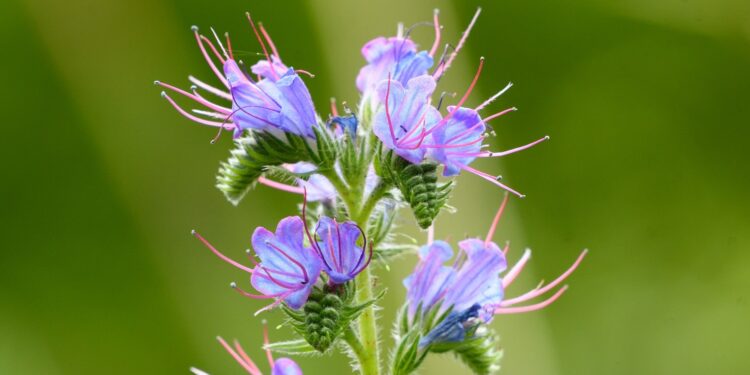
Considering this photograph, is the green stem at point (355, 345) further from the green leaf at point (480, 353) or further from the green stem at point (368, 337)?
the green leaf at point (480, 353)

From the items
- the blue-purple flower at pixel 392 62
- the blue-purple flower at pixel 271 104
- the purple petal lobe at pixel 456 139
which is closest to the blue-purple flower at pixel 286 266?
the blue-purple flower at pixel 271 104

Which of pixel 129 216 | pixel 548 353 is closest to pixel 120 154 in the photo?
pixel 129 216

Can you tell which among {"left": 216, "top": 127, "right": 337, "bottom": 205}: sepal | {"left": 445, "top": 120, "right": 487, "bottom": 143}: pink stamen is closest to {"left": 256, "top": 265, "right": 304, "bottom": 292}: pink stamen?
{"left": 216, "top": 127, "right": 337, "bottom": 205}: sepal

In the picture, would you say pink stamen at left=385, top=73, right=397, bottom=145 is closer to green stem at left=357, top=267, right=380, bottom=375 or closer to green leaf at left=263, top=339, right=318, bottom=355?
green stem at left=357, top=267, right=380, bottom=375

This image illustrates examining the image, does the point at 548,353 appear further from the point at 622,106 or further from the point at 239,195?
the point at 239,195

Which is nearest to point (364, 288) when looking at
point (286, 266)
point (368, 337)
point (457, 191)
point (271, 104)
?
point (368, 337)

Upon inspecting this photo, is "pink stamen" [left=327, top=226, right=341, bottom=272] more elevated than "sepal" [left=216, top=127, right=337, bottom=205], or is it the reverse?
"sepal" [left=216, top=127, right=337, bottom=205]

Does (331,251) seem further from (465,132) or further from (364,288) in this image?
(465,132)

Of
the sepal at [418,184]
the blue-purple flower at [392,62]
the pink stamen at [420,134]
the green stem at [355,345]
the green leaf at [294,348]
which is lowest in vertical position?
the green stem at [355,345]
